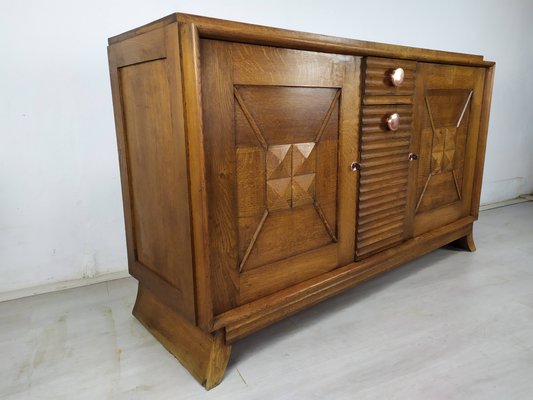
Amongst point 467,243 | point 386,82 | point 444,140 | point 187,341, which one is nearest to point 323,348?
point 187,341

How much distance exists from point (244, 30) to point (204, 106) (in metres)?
0.21

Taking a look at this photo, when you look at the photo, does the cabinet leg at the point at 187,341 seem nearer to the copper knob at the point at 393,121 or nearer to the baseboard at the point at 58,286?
the baseboard at the point at 58,286

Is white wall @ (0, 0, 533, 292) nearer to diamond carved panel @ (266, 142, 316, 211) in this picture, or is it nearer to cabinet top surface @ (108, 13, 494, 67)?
cabinet top surface @ (108, 13, 494, 67)

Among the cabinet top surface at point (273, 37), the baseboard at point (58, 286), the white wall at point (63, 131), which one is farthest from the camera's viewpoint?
the baseboard at point (58, 286)

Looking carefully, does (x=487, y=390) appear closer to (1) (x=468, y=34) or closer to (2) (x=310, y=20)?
(2) (x=310, y=20)

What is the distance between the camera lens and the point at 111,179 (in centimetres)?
170

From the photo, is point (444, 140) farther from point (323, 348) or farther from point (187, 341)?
point (187, 341)

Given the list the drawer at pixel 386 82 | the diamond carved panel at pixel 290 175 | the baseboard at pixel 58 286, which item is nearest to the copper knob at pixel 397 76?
the drawer at pixel 386 82

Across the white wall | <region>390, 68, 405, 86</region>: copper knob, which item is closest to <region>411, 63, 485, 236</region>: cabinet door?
<region>390, 68, 405, 86</region>: copper knob

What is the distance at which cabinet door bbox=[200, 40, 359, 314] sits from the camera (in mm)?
995

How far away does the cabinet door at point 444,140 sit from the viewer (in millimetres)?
1582

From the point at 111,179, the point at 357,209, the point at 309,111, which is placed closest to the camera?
the point at 309,111

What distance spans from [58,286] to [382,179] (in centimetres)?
139

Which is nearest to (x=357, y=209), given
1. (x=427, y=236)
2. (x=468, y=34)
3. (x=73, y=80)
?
(x=427, y=236)
